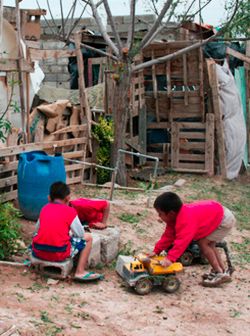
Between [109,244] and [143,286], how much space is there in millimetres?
849

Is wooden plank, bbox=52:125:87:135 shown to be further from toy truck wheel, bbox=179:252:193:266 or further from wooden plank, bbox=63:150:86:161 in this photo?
toy truck wheel, bbox=179:252:193:266

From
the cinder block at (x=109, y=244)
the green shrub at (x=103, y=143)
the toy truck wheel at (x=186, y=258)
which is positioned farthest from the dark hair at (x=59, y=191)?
the green shrub at (x=103, y=143)

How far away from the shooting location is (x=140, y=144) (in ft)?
41.3

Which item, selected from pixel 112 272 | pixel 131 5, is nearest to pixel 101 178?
pixel 131 5

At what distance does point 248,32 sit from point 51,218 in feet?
20.3

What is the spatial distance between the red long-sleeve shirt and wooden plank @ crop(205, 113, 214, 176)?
20.5 ft

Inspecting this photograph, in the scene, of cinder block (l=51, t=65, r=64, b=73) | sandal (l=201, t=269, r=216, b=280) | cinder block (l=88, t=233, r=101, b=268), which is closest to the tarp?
cinder block (l=51, t=65, r=64, b=73)

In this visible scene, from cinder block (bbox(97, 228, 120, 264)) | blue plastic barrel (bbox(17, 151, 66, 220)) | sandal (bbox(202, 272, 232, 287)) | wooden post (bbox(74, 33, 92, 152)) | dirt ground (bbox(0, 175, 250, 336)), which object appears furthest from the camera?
wooden post (bbox(74, 33, 92, 152))

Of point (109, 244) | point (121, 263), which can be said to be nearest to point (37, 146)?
point (109, 244)

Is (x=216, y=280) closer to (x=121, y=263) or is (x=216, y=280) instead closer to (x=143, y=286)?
(x=143, y=286)

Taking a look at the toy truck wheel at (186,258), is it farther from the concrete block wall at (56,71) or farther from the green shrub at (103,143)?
the concrete block wall at (56,71)

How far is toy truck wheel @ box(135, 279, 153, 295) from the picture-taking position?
5.62 metres

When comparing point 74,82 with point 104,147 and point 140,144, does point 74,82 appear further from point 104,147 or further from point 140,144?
point 104,147

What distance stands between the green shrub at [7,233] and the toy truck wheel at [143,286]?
1.38 meters
